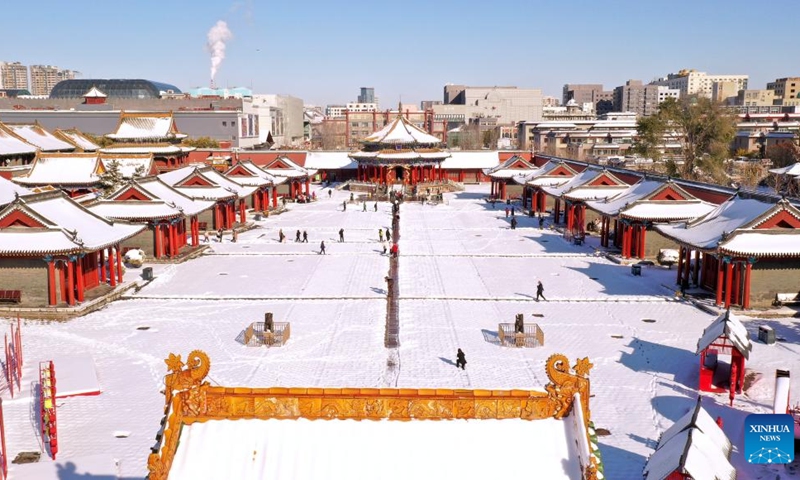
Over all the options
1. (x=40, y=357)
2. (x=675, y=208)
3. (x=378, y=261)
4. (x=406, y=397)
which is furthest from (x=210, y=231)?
(x=406, y=397)

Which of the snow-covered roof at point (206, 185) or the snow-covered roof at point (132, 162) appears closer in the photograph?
→ the snow-covered roof at point (206, 185)

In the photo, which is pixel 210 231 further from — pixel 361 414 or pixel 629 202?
pixel 361 414

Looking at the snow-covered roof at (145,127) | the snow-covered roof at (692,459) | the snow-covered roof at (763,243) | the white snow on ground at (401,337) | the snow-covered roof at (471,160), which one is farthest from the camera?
the snow-covered roof at (471,160)

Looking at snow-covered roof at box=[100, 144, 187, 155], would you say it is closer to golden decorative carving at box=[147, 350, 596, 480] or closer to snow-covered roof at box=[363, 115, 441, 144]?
snow-covered roof at box=[363, 115, 441, 144]

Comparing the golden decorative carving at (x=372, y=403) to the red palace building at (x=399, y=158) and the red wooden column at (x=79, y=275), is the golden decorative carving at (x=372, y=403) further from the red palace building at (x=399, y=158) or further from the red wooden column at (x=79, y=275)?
the red palace building at (x=399, y=158)

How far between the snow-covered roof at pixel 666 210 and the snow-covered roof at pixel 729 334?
62.3ft

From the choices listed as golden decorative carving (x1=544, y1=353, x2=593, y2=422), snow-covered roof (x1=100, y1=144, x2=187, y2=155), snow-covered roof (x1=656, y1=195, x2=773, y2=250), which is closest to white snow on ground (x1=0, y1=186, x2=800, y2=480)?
golden decorative carving (x1=544, y1=353, x2=593, y2=422)

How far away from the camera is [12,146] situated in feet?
203

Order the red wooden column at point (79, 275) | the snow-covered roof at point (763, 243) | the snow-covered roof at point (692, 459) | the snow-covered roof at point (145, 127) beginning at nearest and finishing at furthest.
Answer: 1. the snow-covered roof at point (692, 459)
2. the snow-covered roof at point (763, 243)
3. the red wooden column at point (79, 275)
4. the snow-covered roof at point (145, 127)

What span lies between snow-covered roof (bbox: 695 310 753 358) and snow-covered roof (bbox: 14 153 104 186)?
155 feet

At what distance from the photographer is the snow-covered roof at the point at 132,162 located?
202 feet

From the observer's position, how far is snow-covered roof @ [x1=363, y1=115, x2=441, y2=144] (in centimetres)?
8194

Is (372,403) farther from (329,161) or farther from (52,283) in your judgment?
(329,161)

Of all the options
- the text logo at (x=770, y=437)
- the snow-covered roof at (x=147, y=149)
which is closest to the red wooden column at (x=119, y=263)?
the text logo at (x=770, y=437)
